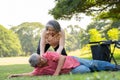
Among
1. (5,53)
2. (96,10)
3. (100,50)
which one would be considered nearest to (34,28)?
(5,53)

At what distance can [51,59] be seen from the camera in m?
6.87

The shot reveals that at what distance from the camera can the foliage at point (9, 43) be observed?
8044 cm

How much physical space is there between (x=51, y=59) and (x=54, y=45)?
77 centimetres

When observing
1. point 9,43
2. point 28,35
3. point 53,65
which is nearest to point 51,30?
point 53,65

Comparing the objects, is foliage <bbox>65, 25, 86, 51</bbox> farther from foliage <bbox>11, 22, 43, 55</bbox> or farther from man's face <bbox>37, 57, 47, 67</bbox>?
man's face <bbox>37, 57, 47, 67</bbox>

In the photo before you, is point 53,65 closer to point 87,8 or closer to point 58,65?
point 58,65

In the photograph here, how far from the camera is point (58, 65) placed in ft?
22.4

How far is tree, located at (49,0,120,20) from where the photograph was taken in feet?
72.5

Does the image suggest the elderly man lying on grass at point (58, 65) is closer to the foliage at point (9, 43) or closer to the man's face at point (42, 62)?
the man's face at point (42, 62)

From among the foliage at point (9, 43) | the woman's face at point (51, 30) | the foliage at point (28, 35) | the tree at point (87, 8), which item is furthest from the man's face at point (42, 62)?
the foliage at point (28, 35)

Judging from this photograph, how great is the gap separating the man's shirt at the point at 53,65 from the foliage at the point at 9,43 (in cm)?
7197

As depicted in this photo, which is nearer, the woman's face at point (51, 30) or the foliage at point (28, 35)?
the woman's face at point (51, 30)

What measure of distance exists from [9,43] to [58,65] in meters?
77.2

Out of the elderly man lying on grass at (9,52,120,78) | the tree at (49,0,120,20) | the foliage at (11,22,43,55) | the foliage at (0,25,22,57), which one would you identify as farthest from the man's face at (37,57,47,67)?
the foliage at (11,22,43,55)
